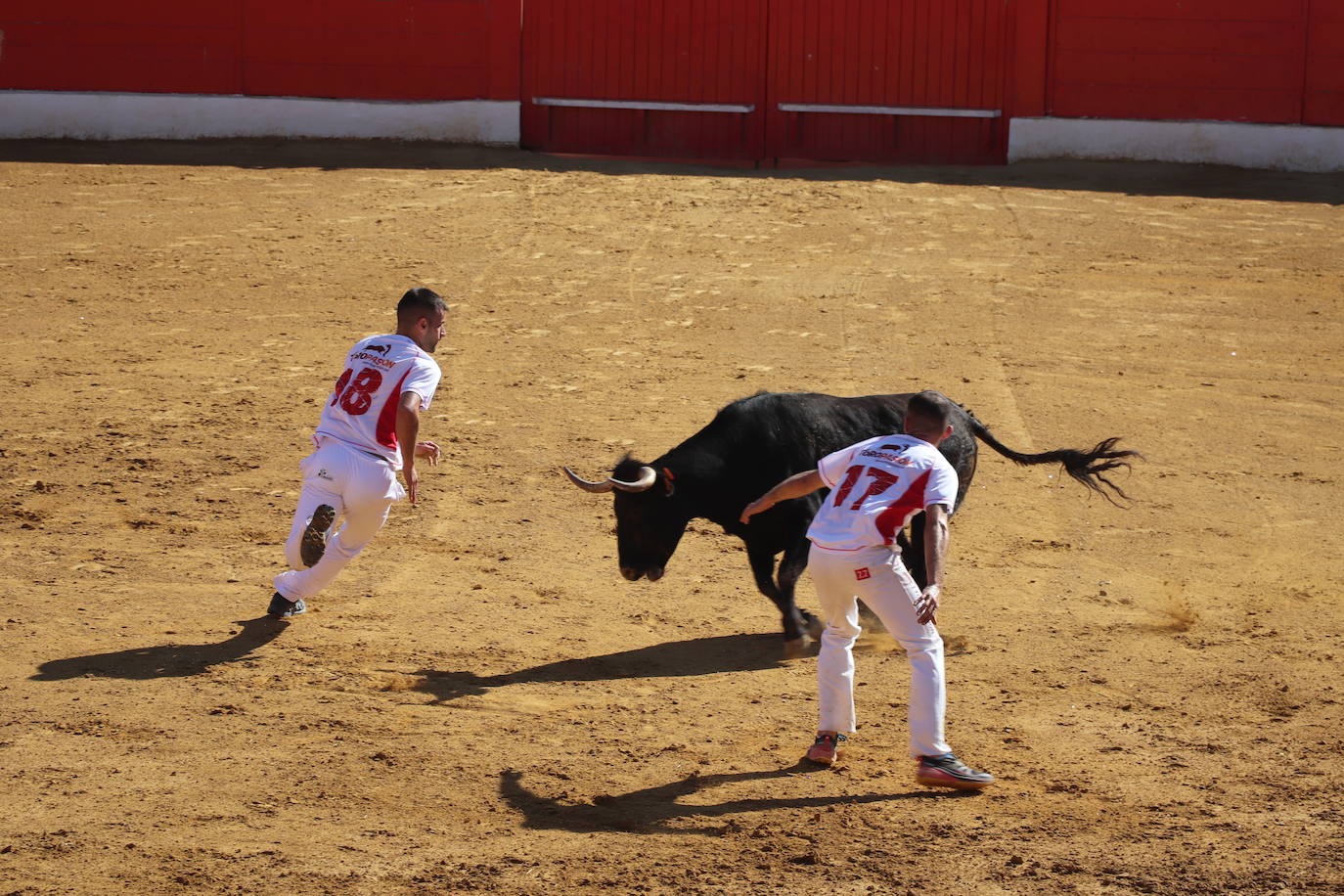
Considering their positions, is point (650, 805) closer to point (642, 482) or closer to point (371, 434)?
point (642, 482)

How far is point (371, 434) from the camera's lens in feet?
22.9

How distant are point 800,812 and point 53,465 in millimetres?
6486

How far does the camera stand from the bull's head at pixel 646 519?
737 centimetres

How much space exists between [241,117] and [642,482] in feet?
44.3

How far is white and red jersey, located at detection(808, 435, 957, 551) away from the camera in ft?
18.5

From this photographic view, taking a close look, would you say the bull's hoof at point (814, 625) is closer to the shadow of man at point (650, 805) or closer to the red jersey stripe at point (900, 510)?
the shadow of man at point (650, 805)

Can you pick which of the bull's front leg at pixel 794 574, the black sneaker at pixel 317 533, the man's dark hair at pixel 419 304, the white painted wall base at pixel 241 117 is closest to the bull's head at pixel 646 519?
the bull's front leg at pixel 794 574

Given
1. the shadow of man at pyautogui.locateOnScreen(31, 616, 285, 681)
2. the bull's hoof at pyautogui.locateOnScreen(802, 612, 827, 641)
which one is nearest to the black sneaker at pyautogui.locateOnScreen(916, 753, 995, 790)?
the bull's hoof at pyautogui.locateOnScreen(802, 612, 827, 641)

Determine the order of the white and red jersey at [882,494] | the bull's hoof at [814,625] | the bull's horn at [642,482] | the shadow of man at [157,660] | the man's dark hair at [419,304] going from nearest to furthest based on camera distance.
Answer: the white and red jersey at [882,494]
the shadow of man at [157,660]
the man's dark hair at [419,304]
the bull's horn at [642,482]
the bull's hoof at [814,625]

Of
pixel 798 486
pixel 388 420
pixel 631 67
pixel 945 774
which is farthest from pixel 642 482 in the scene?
pixel 631 67

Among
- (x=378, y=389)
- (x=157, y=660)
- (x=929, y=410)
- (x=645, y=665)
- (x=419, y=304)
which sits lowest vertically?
(x=645, y=665)

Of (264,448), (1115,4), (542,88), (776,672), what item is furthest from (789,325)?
(1115,4)

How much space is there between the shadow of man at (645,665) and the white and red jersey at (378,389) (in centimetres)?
112

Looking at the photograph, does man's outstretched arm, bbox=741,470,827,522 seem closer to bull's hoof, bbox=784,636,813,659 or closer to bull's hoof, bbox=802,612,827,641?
bull's hoof, bbox=784,636,813,659
